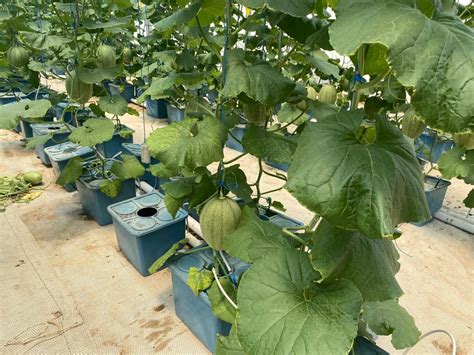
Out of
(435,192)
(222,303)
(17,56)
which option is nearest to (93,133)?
(17,56)

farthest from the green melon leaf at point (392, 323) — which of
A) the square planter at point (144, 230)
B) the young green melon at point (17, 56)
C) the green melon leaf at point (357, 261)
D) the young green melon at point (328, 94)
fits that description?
the young green melon at point (17, 56)

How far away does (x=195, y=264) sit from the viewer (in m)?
1.83

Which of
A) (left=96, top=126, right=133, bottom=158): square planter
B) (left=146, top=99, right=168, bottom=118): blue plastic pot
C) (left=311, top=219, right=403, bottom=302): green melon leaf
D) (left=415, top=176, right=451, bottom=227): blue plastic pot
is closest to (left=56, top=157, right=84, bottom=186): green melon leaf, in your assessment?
(left=96, top=126, right=133, bottom=158): square planter

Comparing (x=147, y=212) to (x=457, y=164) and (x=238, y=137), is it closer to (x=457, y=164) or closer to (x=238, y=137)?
(x=457, y=164)

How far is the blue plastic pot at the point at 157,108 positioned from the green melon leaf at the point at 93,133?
3.54 m

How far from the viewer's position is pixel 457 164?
2492 mm

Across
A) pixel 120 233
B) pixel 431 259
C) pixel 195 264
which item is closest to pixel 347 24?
pixel 195 264

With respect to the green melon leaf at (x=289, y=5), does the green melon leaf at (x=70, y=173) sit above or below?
below

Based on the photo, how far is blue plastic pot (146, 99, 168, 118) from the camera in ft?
19.4

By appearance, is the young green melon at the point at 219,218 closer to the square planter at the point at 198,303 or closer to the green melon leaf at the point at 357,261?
the square planter at the point at 198,303

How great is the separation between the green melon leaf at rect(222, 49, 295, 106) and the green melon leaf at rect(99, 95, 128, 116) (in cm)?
168

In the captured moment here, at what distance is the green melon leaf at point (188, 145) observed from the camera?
1219 mm

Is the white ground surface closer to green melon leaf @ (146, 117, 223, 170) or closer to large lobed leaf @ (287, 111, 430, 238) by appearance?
green melon leaf @ (146, 117, 223, 170)

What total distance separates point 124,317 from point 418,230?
2.46 meters
